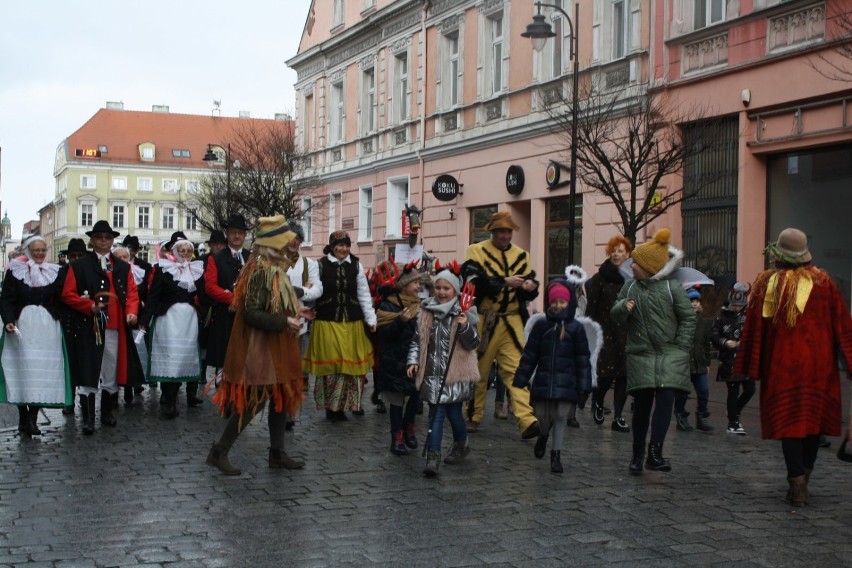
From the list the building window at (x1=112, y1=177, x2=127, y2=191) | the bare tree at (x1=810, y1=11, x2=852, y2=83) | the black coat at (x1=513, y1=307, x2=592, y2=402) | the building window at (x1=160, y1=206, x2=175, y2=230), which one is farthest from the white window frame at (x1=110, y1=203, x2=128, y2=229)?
the black coat at (x1=513, y1=307, x2=592, y2=402)

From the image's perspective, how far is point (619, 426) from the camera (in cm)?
1094

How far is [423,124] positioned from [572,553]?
25.5 metres

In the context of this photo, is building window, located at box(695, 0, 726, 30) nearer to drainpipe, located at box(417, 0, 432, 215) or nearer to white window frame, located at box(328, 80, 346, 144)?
drainpipe, located at box(417, 0, 432, 215)

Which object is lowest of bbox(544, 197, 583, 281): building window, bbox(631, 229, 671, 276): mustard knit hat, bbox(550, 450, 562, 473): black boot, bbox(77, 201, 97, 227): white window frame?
bbox(550, 450, 562, 473): black boot

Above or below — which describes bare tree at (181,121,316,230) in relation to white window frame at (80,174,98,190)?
below

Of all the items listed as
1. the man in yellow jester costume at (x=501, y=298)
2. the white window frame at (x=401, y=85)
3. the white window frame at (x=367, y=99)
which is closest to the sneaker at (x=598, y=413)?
the man in yellow jester costume at (x=501, y=298)

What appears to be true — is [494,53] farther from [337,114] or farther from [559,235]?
[337,114]

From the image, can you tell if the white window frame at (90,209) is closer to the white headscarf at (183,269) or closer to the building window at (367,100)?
the building window at (367,100)

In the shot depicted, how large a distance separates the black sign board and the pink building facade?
0.31 feet

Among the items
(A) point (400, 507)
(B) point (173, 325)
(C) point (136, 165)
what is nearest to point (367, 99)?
(B) point (173, 325)

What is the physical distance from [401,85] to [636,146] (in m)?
15.2

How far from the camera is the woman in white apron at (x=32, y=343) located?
10.3 m

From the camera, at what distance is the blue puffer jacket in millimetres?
8531

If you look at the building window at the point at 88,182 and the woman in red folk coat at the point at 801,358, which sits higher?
the building window at the point at 88,182
